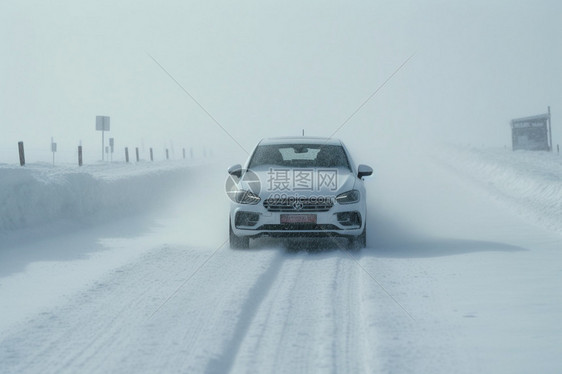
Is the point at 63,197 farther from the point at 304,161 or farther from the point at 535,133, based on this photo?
the point at 535,133

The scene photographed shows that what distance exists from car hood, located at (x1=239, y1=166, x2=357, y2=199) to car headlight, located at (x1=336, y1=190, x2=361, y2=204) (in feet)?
0.18

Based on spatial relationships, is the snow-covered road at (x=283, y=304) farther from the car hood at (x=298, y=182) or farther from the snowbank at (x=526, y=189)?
the snowbank at (x=526, y=189)

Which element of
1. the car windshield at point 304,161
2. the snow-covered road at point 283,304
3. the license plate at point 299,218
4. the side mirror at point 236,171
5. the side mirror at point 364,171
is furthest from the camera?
the car windshield at point 304,161

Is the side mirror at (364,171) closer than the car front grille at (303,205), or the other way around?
the car front grille at (303,205)

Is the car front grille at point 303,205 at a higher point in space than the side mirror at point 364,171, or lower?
lower

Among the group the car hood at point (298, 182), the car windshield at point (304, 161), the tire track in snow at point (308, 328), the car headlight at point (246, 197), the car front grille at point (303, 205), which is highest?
the car windshield at point (304, 161)

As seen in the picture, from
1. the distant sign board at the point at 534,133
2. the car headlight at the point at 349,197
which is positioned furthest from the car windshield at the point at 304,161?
the distant sign board at the point at 534,133

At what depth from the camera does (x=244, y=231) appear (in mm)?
9242

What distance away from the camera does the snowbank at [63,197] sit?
37.5 feet

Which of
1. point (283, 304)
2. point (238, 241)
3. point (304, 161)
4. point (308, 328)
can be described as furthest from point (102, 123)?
point (308, 328)

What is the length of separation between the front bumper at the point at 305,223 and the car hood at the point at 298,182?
0.80ft

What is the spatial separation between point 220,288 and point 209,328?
1473 millimetres

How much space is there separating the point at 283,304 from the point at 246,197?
10.9ft

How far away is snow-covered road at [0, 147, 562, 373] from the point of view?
4.63 meters
